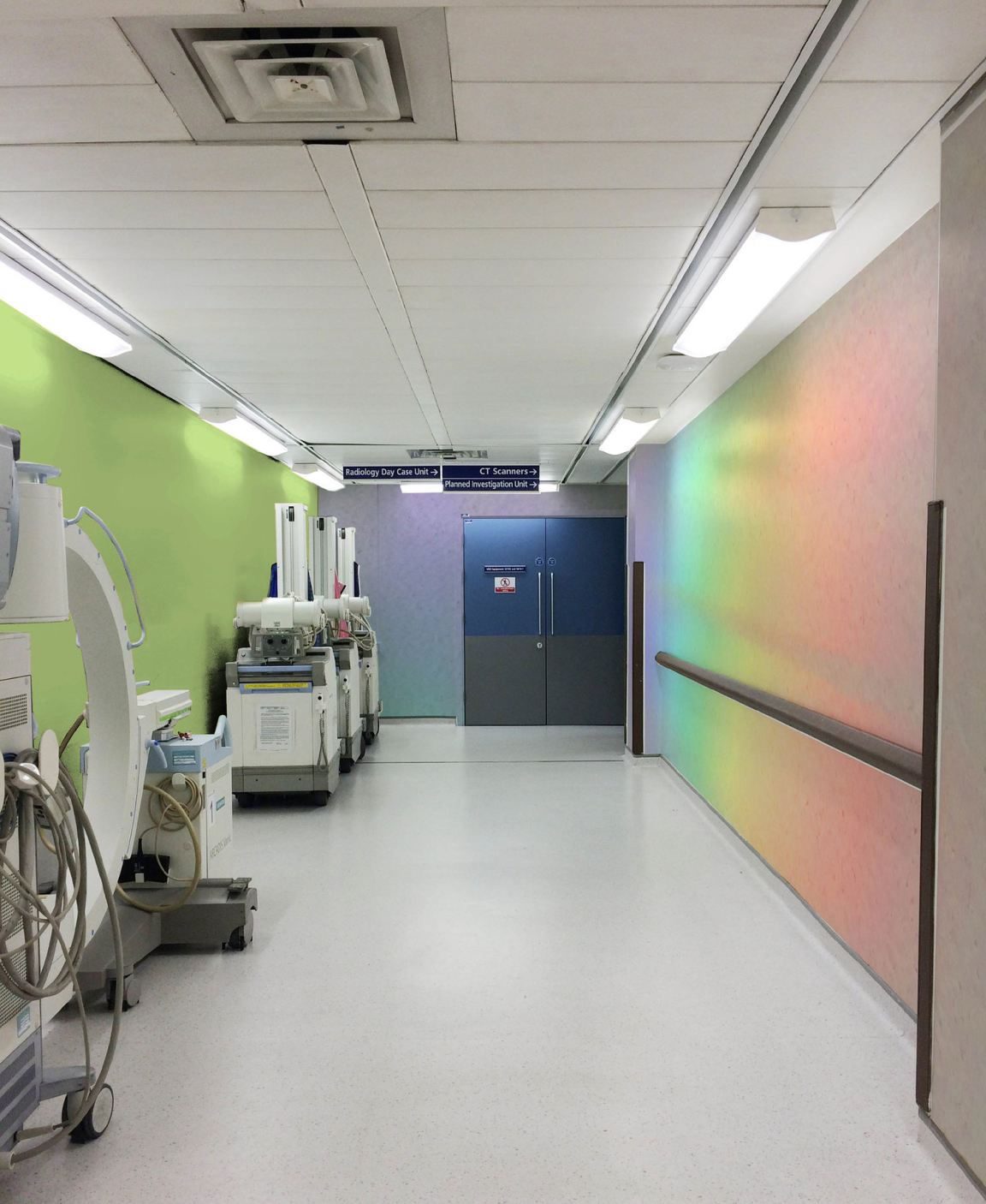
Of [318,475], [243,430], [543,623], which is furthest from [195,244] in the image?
[543,623]

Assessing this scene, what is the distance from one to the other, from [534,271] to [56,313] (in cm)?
201

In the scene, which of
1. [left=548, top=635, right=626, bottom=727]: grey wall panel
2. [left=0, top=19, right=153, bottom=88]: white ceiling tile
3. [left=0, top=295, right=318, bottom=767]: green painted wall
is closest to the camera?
[left=0, top=19, right=153, bottom=88]: white ceiling tile

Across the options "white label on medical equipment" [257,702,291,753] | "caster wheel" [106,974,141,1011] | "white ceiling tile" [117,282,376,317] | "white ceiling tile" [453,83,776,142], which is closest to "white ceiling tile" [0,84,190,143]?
"white ceiling tile" [453,83,776,142]

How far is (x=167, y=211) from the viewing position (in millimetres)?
2688

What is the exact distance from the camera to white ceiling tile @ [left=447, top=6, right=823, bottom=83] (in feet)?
5.76

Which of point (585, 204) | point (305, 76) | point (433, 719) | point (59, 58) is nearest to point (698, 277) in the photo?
point (585, 204)

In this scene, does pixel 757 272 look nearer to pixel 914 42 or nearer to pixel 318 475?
pixel 914 42

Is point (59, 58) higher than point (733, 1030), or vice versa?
point (59, 58)

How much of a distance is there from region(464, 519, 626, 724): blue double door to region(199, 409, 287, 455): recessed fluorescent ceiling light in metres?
3.15

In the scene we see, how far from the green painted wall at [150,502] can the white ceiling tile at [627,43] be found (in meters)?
2.61

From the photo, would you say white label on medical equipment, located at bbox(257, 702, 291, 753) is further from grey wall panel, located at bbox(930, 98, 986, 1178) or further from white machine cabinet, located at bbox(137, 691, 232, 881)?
grey wall panel, located at bbox(930, 98, 986, 1178)

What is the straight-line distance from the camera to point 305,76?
1.94 metres

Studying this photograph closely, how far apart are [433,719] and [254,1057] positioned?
7.27m

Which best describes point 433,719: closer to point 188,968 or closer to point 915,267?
point 188,968
